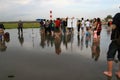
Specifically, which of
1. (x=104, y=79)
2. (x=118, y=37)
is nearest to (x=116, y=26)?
(x=118, y=37)

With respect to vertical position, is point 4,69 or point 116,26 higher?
point 116,26

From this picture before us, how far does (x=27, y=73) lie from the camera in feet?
28.6

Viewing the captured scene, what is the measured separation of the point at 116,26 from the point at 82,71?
2.02 metres

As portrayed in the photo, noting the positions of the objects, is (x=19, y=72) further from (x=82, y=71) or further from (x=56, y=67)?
(x=82, y=71)

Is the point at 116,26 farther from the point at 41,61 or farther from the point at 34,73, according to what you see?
the point at 41,61

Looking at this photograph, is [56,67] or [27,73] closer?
[27,73]

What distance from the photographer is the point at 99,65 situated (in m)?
10.1

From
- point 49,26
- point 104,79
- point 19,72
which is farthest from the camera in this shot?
point 49,26

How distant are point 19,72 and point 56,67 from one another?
1534 millimetres

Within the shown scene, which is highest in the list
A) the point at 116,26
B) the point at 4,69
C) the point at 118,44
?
the point at 116,26

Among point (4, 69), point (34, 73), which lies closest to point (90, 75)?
point (34, 73)

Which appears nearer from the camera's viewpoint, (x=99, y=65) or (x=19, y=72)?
(x=19, y=72)

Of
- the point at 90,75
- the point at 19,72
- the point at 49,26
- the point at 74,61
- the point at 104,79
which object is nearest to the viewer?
the point at 104,79

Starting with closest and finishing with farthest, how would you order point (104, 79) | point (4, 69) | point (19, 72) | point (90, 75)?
1. point (104, 79)
2. point (90, 75)
3. point (19, 72)
4. point (4, 69)
